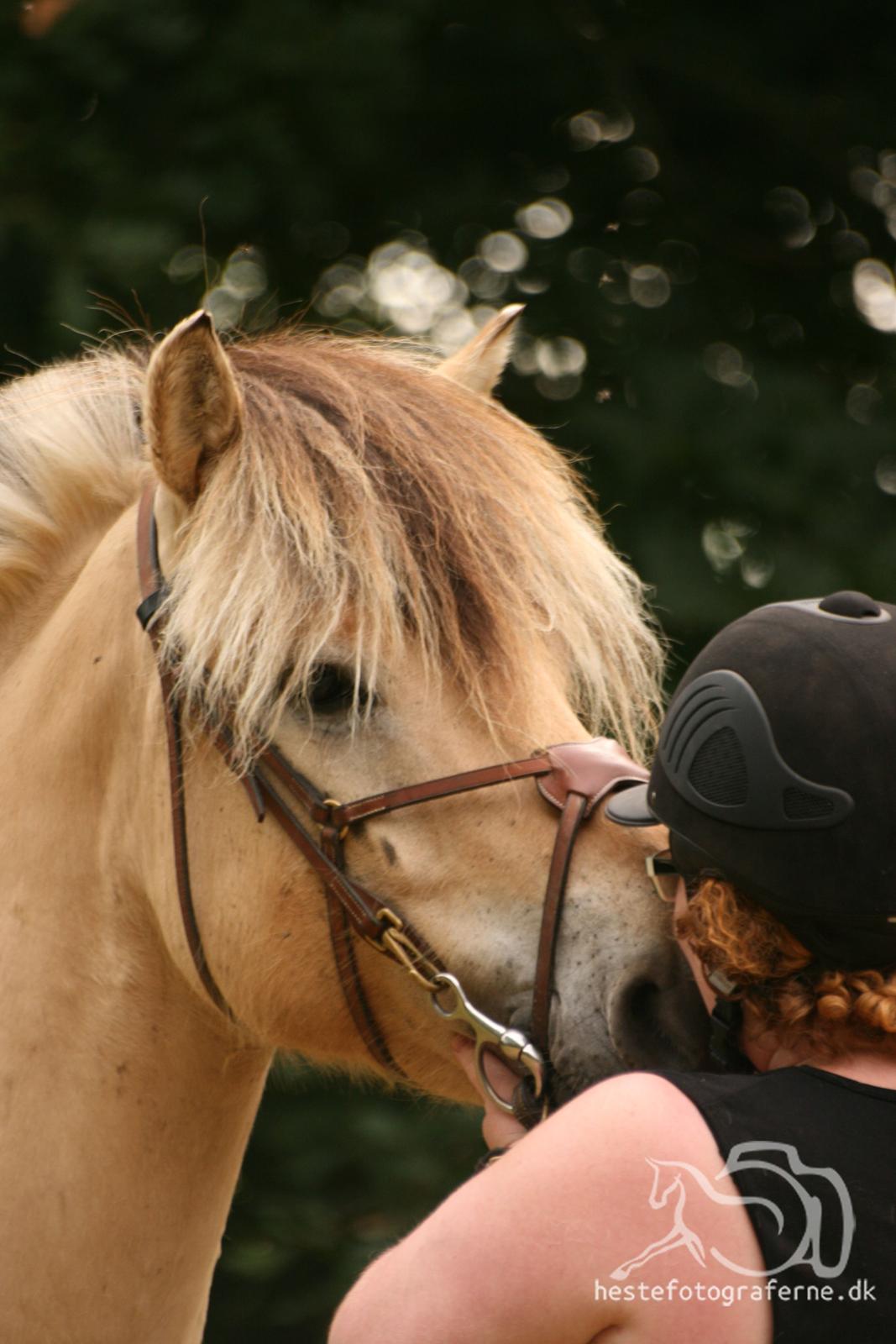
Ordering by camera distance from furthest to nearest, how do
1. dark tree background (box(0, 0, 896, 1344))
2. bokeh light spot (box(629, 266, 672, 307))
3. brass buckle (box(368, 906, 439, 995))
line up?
bokeh light spot (box(629, 266, 672, 307))
dark tree background (box(0, 0, 896, 1344))
brass buckle (box(368, 906, 439, 995))

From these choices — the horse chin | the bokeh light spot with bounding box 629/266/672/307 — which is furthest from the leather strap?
the bokeh light spot with bounding box 629/266/672/307

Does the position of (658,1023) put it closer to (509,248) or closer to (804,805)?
(804,805)

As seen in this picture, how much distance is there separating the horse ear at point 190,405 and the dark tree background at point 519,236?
6.85 ft

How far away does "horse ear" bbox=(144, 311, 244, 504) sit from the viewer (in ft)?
5.17

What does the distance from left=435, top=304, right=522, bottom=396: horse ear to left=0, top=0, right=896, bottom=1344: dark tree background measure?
1.69 meters

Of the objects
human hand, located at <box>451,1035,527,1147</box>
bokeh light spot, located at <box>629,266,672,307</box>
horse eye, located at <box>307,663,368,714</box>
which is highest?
horse eye, located at <box>307,663,368,714</box>

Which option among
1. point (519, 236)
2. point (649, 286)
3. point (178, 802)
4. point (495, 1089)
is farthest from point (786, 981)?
point (519, 236)

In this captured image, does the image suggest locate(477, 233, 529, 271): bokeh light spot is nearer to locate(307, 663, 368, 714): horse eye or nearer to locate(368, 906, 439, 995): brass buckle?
locate(307, 663, 368, 714): horse eye

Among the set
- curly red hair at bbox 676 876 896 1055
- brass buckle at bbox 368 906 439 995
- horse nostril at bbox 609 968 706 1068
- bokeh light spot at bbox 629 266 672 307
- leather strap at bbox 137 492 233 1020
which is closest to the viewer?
curly red hair at bbox 676 876 896 1055

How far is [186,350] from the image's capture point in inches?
62.4

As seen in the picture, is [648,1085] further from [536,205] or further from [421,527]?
[536,205]

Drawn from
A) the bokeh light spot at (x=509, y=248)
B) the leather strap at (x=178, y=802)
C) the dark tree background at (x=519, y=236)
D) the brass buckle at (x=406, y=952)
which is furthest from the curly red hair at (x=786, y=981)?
the bokeh light spot at (x=509, y=248)

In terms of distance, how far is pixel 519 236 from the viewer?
168 inches

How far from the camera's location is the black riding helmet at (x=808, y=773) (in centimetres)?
116
